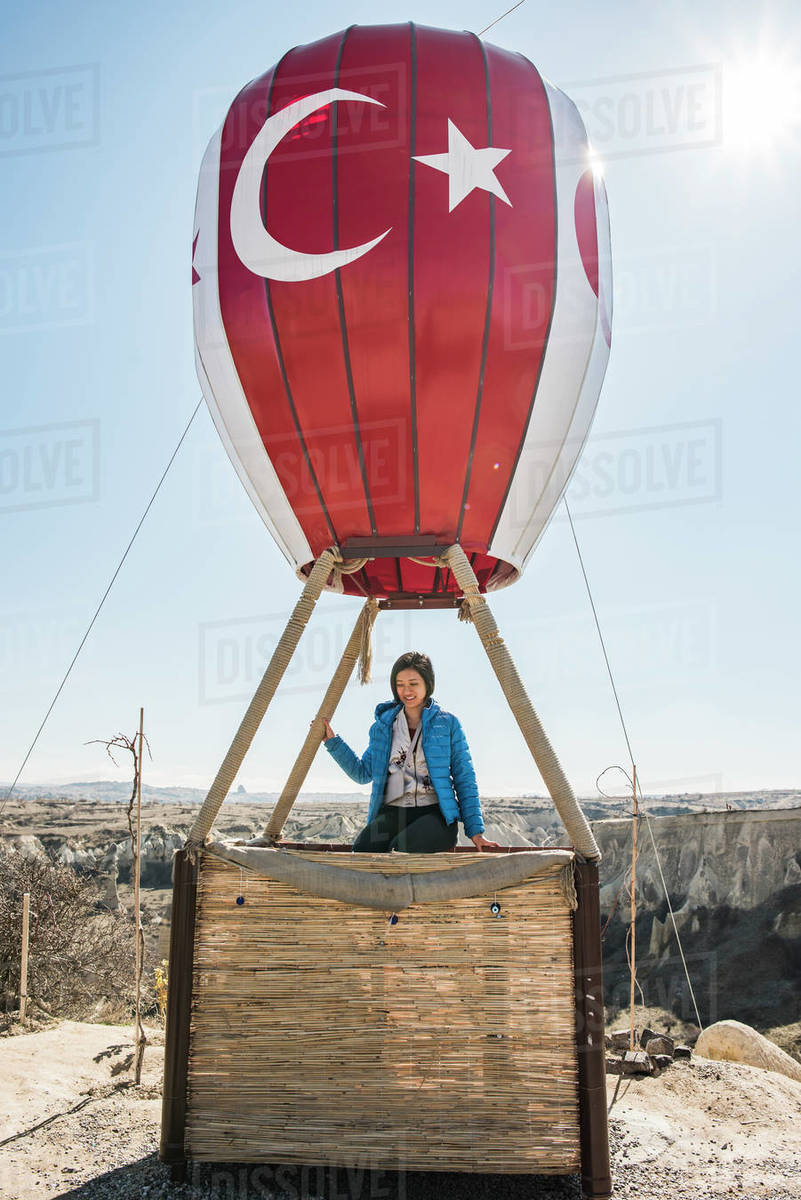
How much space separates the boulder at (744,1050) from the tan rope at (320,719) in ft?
15.7

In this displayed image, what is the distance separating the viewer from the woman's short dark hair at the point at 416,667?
4812 millimetres

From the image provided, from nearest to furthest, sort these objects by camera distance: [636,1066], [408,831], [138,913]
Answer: [408,831]
[138,913]
[636,1066]

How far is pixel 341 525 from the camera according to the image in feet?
16.1

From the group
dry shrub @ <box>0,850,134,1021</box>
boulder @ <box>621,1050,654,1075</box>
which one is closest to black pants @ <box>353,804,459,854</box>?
boulder @ <box>621,1050,654,1075</box>

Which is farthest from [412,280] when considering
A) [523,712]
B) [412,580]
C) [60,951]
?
[60,951]

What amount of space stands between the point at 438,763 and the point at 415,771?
7.3 inches

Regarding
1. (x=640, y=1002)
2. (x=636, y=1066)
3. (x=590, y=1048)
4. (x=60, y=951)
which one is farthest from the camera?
(x=640, y=1002)

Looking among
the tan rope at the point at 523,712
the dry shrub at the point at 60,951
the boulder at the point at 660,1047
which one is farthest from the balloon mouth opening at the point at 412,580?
the dry shrub at the point at 60,951

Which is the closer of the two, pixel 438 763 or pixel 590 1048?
pixel 590 1048

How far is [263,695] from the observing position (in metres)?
4.63

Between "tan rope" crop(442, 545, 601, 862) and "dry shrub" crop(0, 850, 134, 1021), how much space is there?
20.4ft

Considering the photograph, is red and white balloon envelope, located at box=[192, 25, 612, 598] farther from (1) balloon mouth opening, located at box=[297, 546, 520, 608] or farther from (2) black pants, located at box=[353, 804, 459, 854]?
(2) black pants, located at box=[353, 804, 459, 854]

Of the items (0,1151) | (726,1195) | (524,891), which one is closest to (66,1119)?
(0,1151)

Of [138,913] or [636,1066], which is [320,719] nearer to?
[138,913]
